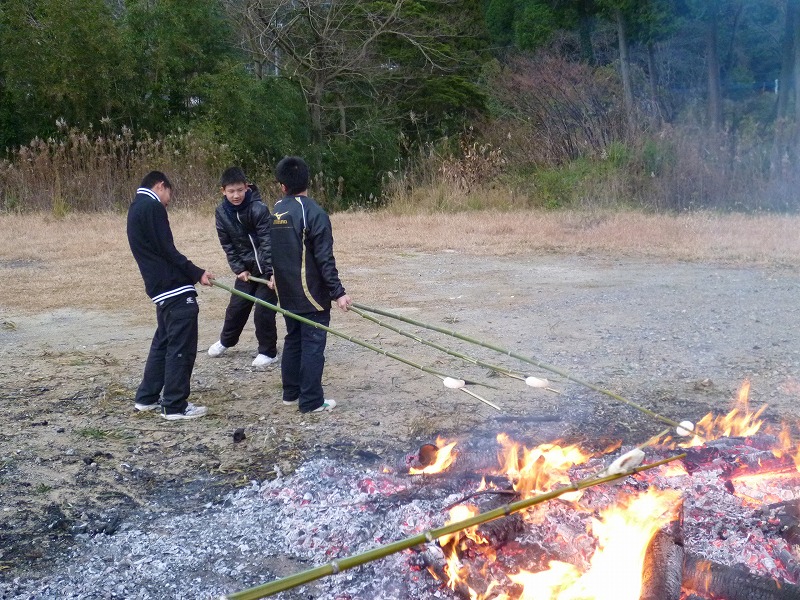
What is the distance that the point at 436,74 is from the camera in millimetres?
24062

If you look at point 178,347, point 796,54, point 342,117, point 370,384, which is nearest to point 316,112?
point 342,117

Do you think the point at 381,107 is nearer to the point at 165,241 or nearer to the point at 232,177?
the point at 232,177

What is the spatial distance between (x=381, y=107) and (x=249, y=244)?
1663cm

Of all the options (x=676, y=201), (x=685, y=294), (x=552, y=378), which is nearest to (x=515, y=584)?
(x=552, y=378)

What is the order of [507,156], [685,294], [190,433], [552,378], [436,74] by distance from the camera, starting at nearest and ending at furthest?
[190,433] < [552,378] < [685,294] < [507,156] < [436,74]

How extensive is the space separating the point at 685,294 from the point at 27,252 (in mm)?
9015

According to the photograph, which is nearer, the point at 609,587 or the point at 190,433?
the point at 609,587

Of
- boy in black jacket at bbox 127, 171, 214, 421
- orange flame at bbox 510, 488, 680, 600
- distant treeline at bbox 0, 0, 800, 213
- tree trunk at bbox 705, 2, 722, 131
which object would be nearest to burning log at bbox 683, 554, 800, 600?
orange flame at bbox 510, 488, 680, 600

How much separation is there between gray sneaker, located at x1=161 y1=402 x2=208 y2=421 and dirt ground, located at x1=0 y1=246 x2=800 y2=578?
0.07 m

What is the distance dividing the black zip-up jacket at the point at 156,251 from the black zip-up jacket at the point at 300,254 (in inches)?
21.3

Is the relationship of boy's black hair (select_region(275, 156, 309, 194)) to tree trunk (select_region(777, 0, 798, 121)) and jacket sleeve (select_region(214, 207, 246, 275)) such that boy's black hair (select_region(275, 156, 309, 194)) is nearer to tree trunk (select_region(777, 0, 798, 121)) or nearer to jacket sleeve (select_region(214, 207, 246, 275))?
jacket sleeve (select_region(214, 207, 246, 275))

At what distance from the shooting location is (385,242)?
12.9 m

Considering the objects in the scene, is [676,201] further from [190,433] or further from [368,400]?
[190,433]

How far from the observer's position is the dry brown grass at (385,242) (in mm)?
10164
